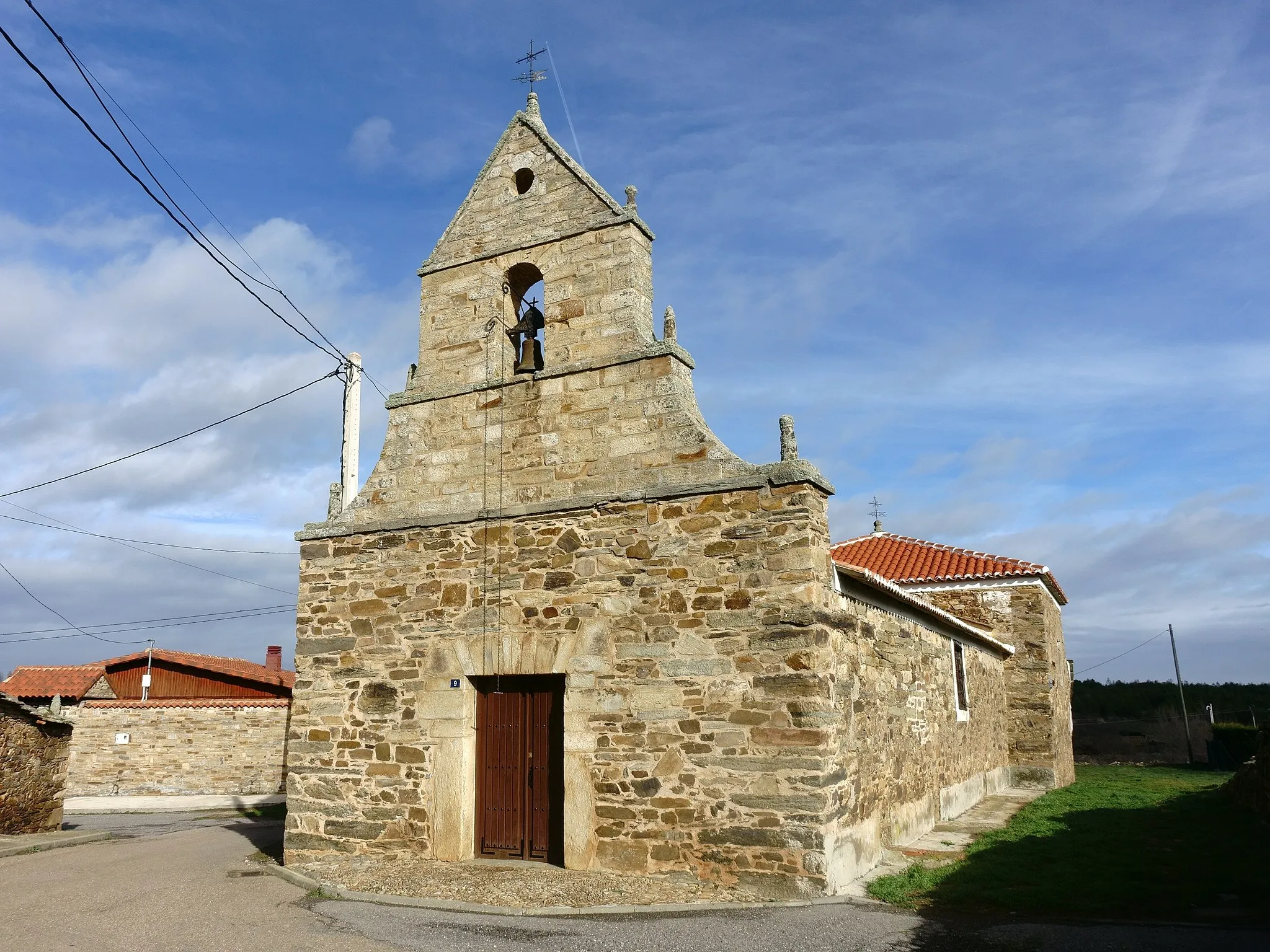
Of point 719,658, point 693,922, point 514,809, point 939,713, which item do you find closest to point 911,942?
point 693,922

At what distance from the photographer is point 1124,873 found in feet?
28.5

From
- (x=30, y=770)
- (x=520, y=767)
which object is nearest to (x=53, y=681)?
(x=30, y=770)

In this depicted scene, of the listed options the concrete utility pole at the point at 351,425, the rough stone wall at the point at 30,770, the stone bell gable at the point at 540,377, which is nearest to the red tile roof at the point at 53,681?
the rough stone wall at the point at 30,770

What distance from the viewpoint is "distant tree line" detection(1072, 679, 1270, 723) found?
127 ft

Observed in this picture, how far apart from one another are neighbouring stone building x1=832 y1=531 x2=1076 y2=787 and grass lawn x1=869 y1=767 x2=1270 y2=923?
4803 mm

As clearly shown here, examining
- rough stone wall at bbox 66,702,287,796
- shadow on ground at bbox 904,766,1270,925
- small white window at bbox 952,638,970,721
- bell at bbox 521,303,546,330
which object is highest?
bell at bbox 521,303,546,330

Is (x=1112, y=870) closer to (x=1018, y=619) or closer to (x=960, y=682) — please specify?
(x=960, y=682)

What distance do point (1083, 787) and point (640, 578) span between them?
14.1 meters

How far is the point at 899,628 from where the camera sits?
37.0ft

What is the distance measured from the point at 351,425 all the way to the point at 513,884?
883 cm

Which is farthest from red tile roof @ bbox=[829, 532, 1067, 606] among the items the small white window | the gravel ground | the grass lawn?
the gravel ground

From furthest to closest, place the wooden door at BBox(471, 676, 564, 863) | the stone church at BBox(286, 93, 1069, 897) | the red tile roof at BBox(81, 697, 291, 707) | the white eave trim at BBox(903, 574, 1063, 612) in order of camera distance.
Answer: the red tile roof at BBox(81, 697, 291, 707)
the white eave trim at BBox(903, 574, 1063, 612)
the wooden door at BBox(471, 676, 564, 863)
the stone church at BBox(286, 93, 1069, 897)

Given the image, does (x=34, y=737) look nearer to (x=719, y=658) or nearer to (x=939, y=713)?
(x=719, y=658)

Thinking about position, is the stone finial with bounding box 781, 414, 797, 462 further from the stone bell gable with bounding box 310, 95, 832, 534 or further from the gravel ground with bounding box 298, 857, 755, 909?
the gravel ground with bounding box 298, 857, 755, 909
